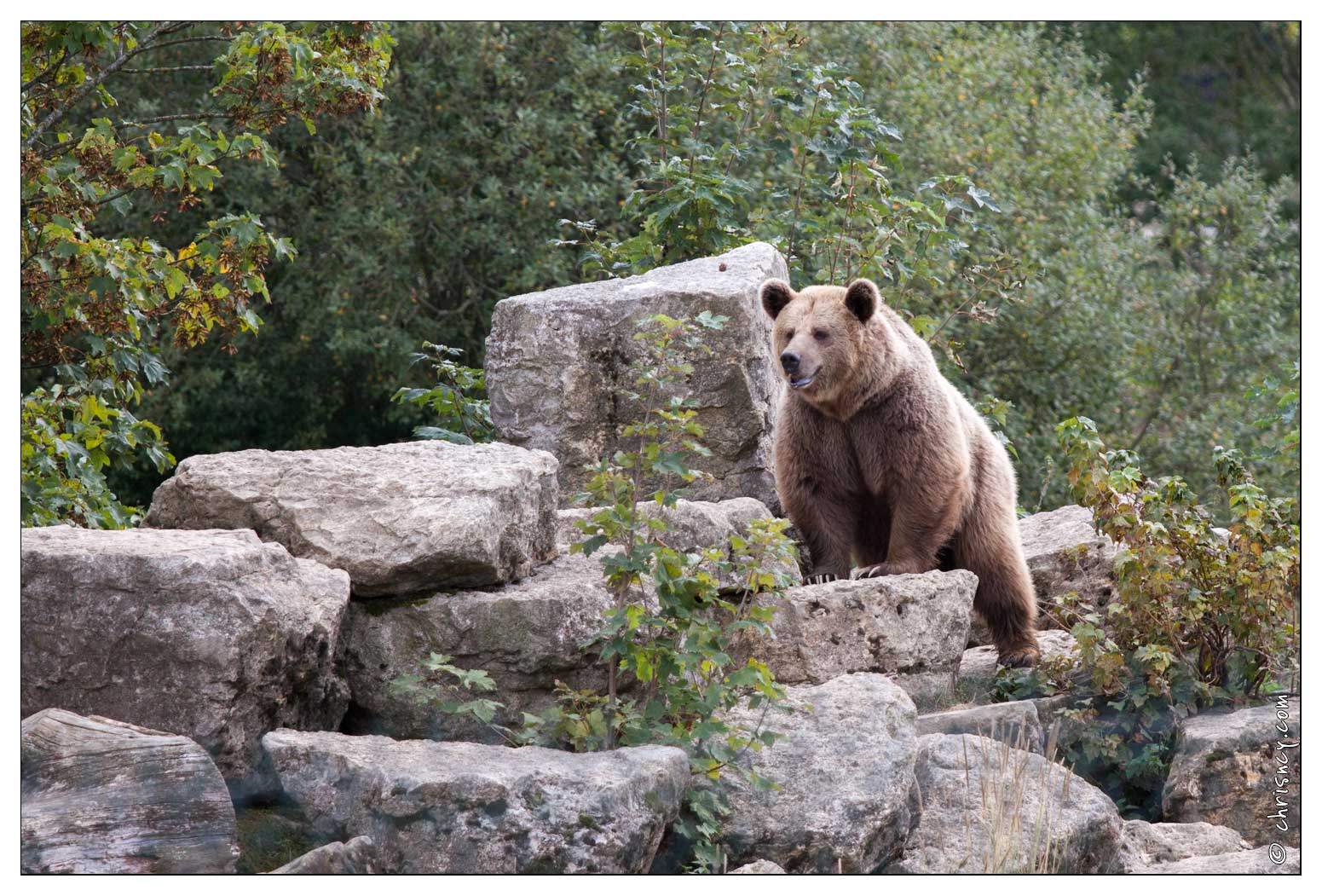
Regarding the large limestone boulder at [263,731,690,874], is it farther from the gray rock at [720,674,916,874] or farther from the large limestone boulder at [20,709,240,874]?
the gray rock at [720,674,916,874]

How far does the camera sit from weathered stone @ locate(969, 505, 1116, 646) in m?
6.69

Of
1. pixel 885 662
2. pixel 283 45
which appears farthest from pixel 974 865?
pixel 283 45

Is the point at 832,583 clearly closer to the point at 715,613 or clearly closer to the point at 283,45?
the point at 715,613

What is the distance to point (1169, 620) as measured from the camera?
17.9 ft

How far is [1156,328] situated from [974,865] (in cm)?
1099

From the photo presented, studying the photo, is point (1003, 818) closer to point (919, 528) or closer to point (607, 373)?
point (919, 528)

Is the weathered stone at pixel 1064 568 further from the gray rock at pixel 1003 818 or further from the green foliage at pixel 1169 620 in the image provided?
the gray rock at pixel 1003 818

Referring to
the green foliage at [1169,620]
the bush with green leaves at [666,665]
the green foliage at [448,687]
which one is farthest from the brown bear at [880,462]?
the green foliage at [448,687]

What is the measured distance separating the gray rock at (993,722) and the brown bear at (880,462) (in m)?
0.86

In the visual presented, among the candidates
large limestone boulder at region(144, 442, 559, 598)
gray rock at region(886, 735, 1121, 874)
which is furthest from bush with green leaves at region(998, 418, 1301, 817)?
large limestone boulder at region(144, 442, 559, 598)

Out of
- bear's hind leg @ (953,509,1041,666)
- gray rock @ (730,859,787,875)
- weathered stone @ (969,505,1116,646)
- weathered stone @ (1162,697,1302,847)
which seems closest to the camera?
gray rock @ (730,859,787,875)

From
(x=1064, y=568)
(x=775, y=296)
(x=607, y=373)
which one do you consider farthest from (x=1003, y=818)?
(x=607, y=373)

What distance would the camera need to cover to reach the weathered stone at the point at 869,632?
5340 mm

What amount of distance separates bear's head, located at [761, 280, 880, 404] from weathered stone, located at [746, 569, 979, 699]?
0.89 meters
